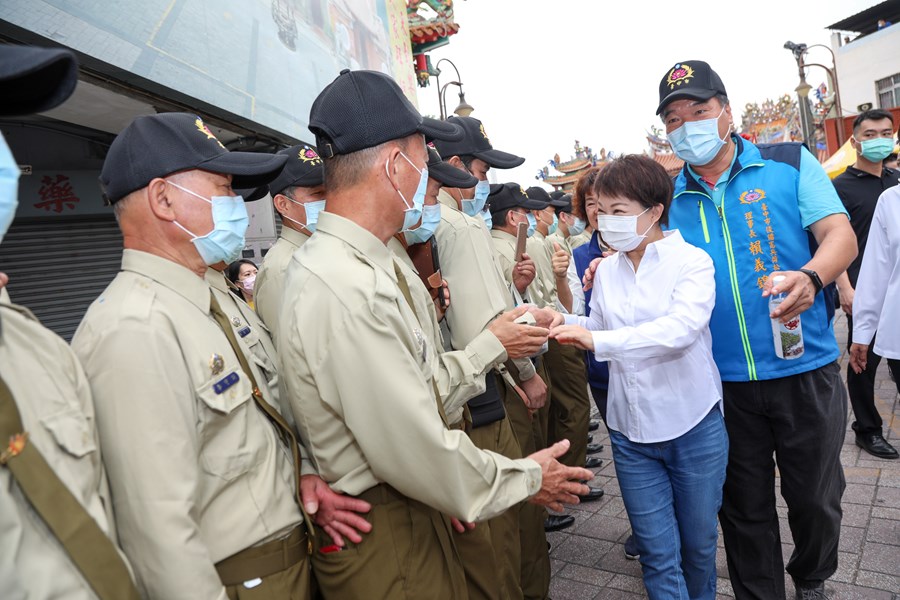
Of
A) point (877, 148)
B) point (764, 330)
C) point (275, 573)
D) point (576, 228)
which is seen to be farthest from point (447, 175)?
point (576, 228)

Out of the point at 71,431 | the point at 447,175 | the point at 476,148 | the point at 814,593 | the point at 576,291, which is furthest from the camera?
the point at 576,291

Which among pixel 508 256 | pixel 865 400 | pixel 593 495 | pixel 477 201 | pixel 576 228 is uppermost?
pixel 477 201

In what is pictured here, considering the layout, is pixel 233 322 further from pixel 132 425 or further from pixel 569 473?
pixel 569 473

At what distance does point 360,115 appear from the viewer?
77.2 inches

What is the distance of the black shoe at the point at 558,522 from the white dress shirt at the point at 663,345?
5.79ft

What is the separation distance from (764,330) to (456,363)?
140 cm

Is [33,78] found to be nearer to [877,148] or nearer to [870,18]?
[877,148]

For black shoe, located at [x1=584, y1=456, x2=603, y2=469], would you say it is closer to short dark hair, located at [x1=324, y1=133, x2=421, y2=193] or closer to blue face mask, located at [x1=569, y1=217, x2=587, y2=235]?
short dark hair, located at [x1=324, y1=133, x2=421, y2=193]

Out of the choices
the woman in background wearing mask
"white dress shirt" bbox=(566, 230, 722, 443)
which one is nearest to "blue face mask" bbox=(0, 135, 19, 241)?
"white dress shirt" bbox=(566, 230, 722, 443)

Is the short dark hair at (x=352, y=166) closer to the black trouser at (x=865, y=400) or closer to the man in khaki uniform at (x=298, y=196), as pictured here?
the man in khaki uniform at (x=298, y=196)

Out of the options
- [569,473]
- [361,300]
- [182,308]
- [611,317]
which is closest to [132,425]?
[182,308]

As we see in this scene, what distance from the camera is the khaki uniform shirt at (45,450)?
3.56 feet

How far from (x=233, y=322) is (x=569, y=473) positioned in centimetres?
130

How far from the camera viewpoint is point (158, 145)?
185 cm
